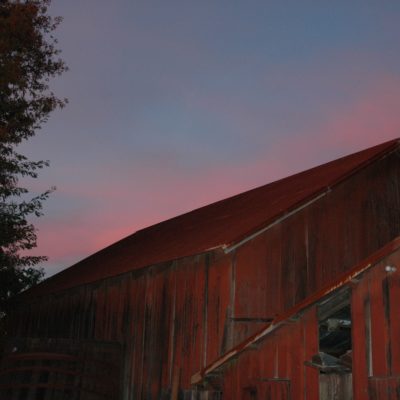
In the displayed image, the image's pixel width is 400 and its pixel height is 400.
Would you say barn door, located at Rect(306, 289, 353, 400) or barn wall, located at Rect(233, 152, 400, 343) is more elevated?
A: barn wall, located at Rect(233, 152, 400, 343)

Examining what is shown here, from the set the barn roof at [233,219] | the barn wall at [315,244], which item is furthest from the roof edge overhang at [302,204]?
the barn wall at [315,244]

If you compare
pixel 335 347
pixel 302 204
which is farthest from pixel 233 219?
pixel 335 347

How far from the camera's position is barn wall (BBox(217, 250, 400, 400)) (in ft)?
25.5

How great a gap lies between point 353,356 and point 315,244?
229 inches

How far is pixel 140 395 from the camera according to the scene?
1443 cm

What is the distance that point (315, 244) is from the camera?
1367cm

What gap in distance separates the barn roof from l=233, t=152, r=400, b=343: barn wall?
0.32 meters

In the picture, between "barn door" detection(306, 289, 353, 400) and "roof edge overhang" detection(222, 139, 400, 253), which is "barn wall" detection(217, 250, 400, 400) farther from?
"roof edge overhang" detection(222, 139, 400, 253)

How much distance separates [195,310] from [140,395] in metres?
2.85

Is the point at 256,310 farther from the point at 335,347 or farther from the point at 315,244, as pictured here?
the point at 335,347

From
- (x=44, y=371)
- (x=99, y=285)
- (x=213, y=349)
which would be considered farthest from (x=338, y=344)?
(x=99, y=285)

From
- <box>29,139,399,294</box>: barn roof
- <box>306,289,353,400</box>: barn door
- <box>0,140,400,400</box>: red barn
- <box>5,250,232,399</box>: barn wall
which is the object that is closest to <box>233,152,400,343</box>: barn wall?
<box>0,140,400,400</box>: red barn

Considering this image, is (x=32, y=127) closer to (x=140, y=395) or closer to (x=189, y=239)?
(x=189, y=239)

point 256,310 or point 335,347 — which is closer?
point 335,347
